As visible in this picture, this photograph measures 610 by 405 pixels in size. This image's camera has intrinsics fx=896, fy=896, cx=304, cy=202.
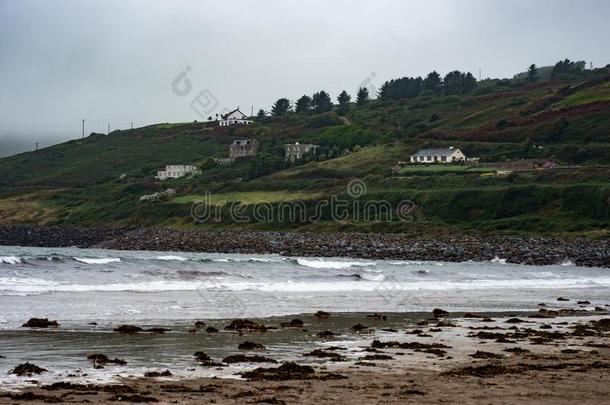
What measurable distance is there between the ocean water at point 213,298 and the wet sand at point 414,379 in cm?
123

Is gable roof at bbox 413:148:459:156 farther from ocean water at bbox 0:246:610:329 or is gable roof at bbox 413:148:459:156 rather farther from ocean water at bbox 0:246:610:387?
ocean water at bbox 0:246:610:329

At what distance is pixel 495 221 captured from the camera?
85.3 meters

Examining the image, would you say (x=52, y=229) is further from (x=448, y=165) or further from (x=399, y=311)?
(x=399, y=311)

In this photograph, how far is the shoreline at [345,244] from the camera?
67750 millimetres

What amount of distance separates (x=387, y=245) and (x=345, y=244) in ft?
12.6

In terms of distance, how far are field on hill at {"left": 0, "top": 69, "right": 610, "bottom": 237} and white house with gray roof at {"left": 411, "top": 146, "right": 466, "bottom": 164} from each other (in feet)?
6.56

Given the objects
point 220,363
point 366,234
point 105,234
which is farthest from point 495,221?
point 220,363

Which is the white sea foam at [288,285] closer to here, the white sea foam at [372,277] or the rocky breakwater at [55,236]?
the white sea foam at [372,277]

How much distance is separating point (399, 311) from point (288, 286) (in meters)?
12.2

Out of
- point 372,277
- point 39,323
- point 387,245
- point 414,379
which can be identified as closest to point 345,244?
point 387,245

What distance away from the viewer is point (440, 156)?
396 feet

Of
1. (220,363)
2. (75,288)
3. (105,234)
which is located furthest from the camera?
(105,234)

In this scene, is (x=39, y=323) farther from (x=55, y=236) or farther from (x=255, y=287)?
(x=55, y=236)

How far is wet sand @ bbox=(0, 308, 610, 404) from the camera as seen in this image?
1431 centimetres
